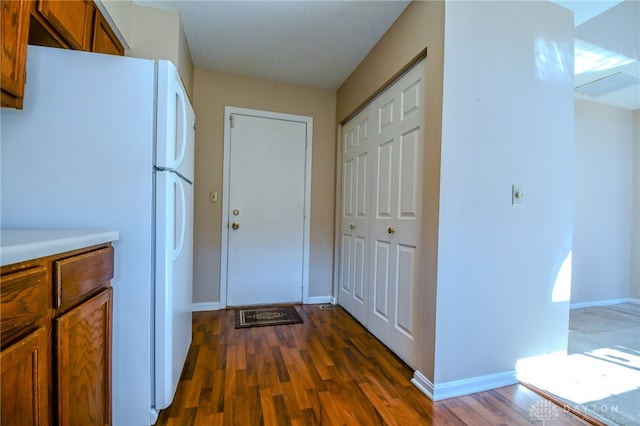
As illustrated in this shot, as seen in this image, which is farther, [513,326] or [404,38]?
[404,38]

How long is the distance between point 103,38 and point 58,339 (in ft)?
5.58

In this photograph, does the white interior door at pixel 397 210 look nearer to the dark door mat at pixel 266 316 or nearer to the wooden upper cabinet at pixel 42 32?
the dark door mat at pixel 266 316

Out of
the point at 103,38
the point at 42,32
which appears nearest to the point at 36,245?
the point at 42,32

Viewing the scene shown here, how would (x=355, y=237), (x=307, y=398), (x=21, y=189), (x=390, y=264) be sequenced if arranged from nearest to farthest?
(x=21, y=189)
(x=307, y=398)
(x=390, y=264)
(x=355, y=237)

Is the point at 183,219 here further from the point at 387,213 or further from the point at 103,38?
the point at 387,213

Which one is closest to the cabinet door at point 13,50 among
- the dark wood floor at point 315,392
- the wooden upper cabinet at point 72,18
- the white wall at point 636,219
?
the wooden upper cabinet at point 72,18

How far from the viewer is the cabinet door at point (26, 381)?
643mm

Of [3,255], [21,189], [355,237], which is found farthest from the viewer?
[355,237]

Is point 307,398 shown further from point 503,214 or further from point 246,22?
point 246,22

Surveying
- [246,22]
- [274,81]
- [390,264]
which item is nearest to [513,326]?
[390,264]

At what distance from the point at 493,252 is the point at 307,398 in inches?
53.1

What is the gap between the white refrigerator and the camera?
1.09 metres

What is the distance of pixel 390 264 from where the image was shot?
2.07m

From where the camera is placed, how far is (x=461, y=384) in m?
1.57
